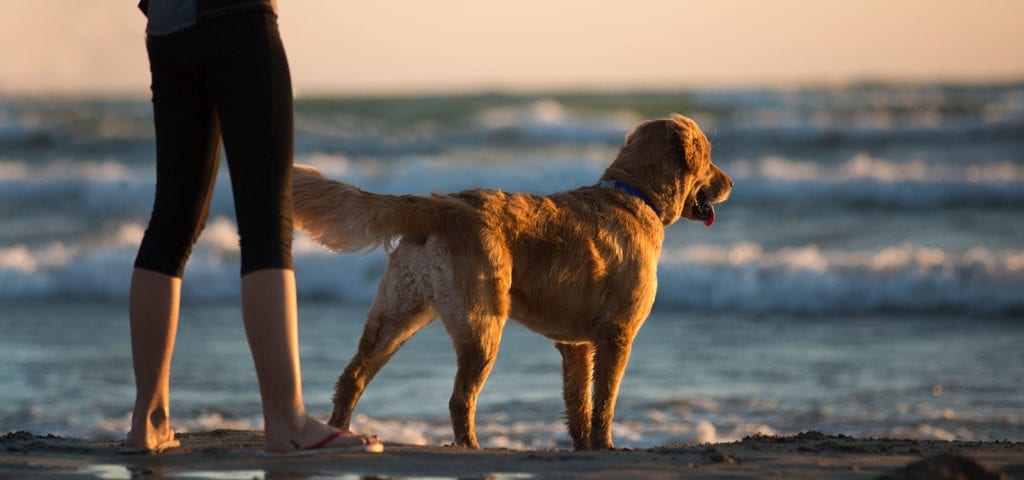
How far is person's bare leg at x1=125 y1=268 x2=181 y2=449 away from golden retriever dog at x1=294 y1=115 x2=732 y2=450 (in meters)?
0.75

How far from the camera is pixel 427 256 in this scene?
4.51m

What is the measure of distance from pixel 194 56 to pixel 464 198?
1324mm

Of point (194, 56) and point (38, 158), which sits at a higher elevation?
point (38, 158)

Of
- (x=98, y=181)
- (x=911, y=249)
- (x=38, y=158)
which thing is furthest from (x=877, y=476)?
(x=38, y=158)

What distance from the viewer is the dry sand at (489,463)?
3.76m

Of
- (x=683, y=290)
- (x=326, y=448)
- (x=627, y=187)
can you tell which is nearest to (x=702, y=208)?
(x=627, y=187)

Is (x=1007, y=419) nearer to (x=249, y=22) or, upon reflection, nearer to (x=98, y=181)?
(x=249, y=22)

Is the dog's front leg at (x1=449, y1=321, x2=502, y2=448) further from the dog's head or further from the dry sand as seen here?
the dog's head

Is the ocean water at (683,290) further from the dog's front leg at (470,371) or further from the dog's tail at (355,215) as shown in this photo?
the dog's tail at (355,215)

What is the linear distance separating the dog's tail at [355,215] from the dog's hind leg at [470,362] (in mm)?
393

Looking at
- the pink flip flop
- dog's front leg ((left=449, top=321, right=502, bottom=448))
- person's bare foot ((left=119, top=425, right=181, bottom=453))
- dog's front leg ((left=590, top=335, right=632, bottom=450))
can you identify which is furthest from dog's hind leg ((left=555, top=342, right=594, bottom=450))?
person's bare foot ((left=119, top=425, right=181, bottom=453))

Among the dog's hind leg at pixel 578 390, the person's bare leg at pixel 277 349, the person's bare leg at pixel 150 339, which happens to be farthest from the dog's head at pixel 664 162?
the person's bare leg at pixel 150 339

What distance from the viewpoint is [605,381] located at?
493 centimetres

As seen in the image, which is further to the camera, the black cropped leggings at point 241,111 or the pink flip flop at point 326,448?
the pink flip flop at point 326,448
